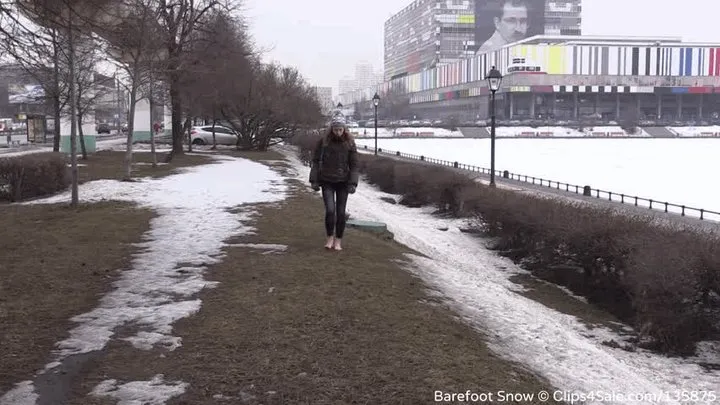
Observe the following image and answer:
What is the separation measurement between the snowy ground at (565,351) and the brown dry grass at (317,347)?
345mm

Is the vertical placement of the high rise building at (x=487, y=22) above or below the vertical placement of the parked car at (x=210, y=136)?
above

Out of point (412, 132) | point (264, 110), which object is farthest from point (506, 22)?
point (264, 110)

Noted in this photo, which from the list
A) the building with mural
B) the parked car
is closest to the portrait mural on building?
the building with mural

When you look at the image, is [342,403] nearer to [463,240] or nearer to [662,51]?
[463,240]

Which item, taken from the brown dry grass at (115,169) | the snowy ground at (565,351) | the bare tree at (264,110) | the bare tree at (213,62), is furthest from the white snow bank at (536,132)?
the snowy ground at (565,351)

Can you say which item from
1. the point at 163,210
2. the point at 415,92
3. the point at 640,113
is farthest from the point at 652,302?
the point at 415,92

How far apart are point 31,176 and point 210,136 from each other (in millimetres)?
34959

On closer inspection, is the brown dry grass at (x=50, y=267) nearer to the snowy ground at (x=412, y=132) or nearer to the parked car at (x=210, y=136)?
the parked car at (x=210, y=136)

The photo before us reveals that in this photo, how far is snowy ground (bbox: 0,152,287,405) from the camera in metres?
4.64

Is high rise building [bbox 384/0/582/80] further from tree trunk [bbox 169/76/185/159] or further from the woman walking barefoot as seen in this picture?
the woman walking barefoot

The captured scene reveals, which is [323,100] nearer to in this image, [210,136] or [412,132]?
[412,132]

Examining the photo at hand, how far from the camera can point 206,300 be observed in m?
6.76

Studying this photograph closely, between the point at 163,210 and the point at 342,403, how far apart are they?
31.5 ft

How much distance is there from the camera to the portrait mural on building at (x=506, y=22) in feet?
607
